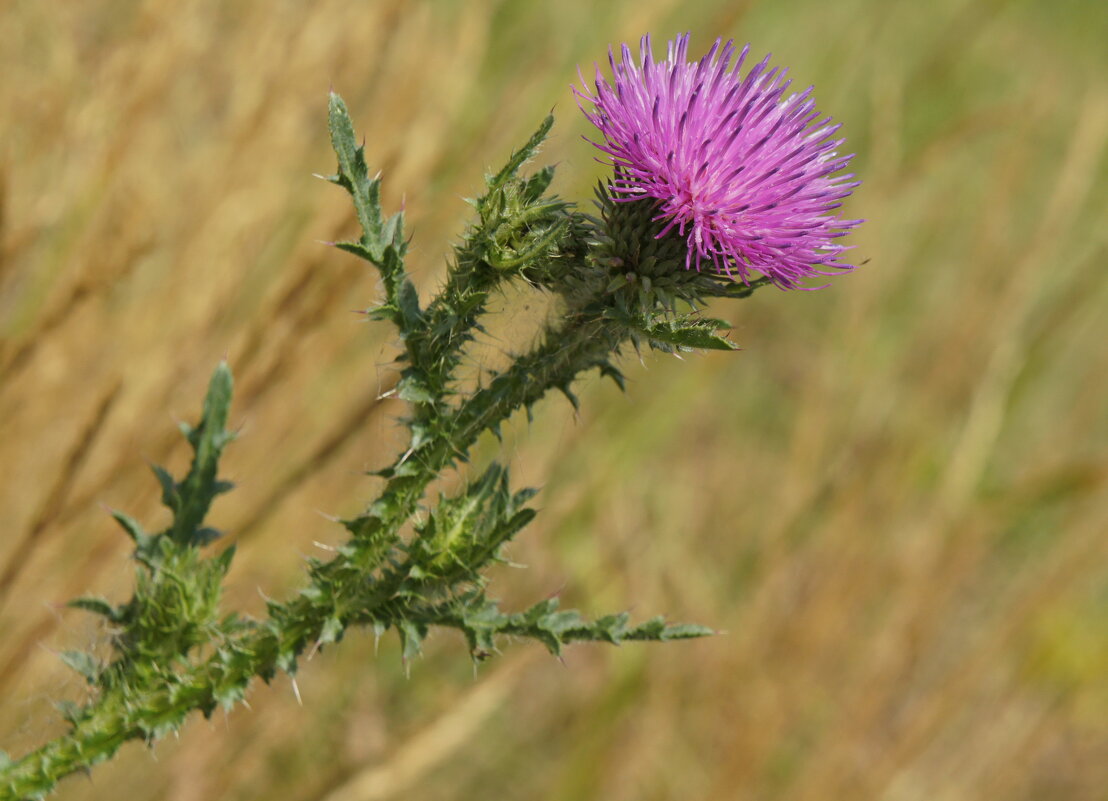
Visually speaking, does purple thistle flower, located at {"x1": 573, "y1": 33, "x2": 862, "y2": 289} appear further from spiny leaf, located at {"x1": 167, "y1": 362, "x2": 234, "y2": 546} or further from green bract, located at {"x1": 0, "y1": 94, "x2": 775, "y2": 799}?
spiny leaf, located at {"x1": 167, "y1": 362, "x2": 234, "y2": 546}

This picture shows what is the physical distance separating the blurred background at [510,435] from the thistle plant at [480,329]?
0.49 ft

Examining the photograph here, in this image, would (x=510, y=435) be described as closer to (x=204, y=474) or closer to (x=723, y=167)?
(x=204, y=474)

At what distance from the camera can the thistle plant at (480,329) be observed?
1.53 m

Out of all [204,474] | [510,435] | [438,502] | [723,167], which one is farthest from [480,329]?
[510,435]

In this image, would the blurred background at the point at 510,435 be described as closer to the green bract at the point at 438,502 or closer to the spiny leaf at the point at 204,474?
the green bract at the point at 438,502

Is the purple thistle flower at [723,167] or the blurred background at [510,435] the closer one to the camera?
the purple thistle flower at [723,167]

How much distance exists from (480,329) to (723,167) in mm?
443

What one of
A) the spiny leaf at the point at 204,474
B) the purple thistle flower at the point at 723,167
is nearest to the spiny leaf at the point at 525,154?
the purple thistle flower at the point at 723,167

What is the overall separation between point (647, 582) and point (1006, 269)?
1.46 meters

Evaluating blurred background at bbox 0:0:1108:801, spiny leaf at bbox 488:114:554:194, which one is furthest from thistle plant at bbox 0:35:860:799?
blurred background at bbox 0:0:1108:801

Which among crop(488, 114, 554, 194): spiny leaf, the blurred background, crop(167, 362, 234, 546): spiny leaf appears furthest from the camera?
→ the blurred background

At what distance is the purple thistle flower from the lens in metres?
1.58

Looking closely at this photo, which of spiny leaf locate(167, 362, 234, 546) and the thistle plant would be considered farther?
spiny leaf locate(167, 362, 234, 546)

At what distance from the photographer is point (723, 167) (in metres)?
1.59
